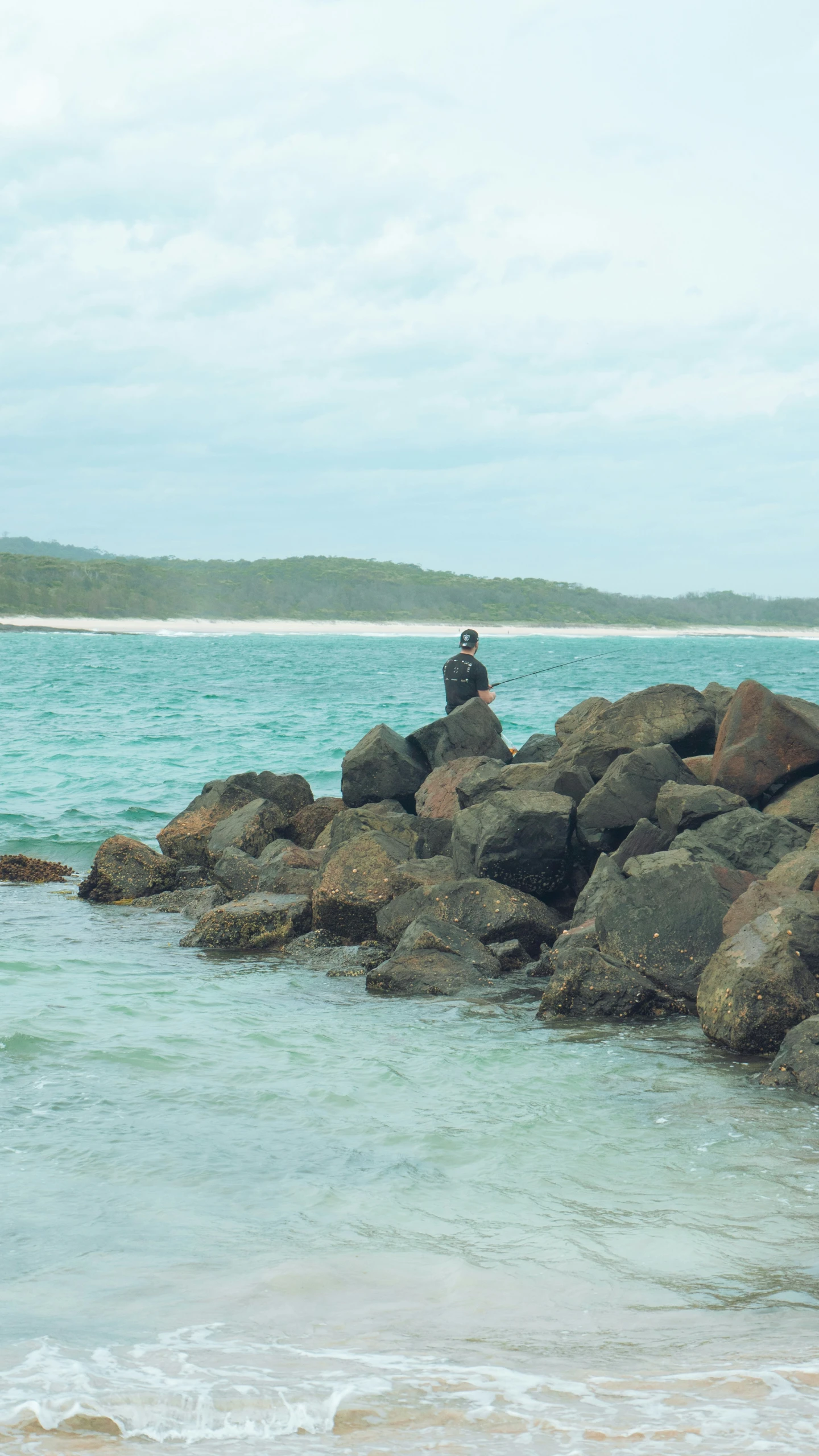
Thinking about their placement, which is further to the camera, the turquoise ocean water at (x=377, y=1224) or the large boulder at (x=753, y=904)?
the large boulder at (x=753, y=904)

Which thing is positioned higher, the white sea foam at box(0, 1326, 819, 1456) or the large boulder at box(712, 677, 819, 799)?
the large boulder at box(712, 677, 819, 799)

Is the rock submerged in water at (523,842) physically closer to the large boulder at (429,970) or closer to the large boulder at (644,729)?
the large boulder at (429,970)

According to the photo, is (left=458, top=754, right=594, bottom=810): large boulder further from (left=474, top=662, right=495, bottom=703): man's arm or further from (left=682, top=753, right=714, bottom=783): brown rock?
(left=474, top=662, right=495, bottom=703): man's arm

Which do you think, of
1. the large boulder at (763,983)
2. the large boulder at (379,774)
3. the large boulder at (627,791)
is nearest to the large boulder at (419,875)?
the large boulder at (627,791)

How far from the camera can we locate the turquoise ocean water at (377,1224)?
3.13 metres

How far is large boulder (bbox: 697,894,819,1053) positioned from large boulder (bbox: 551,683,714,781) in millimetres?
3749

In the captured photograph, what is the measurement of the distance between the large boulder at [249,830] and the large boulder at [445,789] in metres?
1.47

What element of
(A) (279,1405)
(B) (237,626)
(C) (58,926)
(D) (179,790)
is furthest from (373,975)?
(B) (237,626)

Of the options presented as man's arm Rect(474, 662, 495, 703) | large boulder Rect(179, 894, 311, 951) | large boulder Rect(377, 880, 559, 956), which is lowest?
large boulder Rect(179, 894, 311, 951)

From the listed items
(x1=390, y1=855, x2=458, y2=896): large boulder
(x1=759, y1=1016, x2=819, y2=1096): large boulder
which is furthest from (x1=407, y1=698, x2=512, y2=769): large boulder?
(x1=759, y1=1016, x2=819, y2=1096): large boulder

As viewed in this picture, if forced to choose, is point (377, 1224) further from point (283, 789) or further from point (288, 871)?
point (283, 789)

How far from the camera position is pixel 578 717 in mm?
12523

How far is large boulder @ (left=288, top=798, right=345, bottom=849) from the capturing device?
11883mm

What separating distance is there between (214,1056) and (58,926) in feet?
12.9
